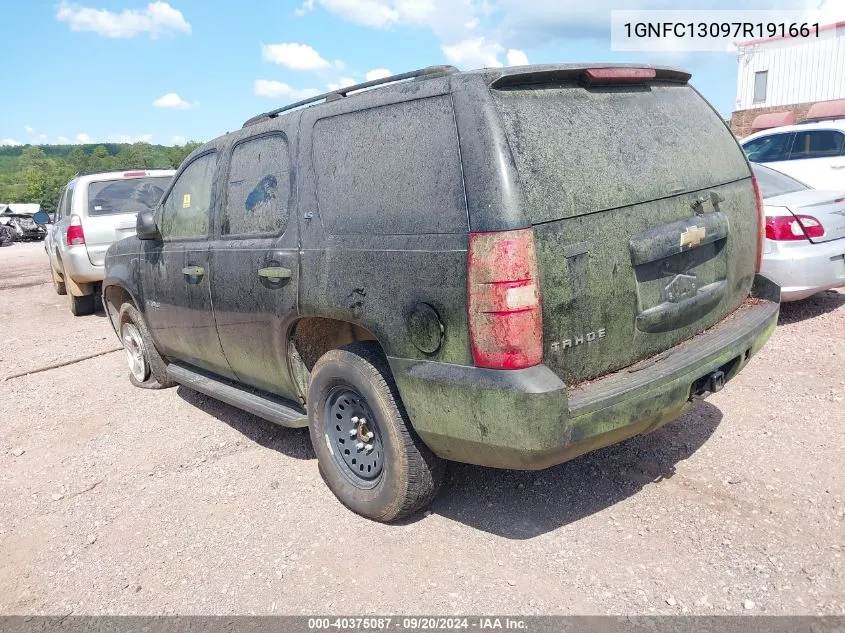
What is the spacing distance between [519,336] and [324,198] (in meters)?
1.34

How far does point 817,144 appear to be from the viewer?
884 centimetres

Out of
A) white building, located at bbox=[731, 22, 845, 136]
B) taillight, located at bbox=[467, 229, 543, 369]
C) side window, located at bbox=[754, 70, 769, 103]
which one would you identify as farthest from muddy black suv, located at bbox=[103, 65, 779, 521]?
side window, located at bbox=[754, 70, 769, 103]

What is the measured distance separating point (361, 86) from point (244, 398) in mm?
2052

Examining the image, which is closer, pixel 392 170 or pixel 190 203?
pixel 392 170

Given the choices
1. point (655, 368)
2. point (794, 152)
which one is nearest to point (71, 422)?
point (655, 368)

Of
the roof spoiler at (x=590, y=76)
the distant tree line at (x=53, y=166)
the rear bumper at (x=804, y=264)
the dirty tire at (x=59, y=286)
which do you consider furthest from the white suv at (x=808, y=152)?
the distant tree line at (x=53, y=166)

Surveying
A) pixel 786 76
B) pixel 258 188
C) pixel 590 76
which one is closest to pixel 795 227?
pixel 590 76

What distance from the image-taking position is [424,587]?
9.69 feet

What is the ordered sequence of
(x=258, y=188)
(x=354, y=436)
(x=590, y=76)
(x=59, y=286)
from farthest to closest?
(x=59, y=286) < (x=258, y=188) < (x=354, y=436) < (x=590, y=76)

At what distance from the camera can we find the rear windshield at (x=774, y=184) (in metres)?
6.44

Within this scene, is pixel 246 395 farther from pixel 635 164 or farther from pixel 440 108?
pixel 635 164

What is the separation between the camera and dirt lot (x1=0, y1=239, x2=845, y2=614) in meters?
2.88

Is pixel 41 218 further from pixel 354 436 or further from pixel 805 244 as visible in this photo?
pixel 805 244

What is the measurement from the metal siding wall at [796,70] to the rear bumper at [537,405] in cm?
2611
